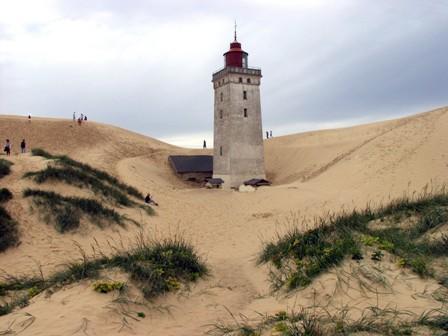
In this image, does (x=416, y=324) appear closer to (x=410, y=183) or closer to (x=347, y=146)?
(x=410, y=183)

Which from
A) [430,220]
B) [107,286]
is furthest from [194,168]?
[107,286]

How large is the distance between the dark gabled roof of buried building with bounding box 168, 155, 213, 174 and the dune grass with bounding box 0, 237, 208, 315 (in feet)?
86.6

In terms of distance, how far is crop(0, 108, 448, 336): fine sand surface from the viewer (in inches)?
264

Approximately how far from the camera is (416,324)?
5.53 metres

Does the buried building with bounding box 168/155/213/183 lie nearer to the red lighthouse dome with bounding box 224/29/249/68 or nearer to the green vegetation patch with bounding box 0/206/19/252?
the red lighthouse dome with bounding box 224/29/249/68

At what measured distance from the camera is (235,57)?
103ft

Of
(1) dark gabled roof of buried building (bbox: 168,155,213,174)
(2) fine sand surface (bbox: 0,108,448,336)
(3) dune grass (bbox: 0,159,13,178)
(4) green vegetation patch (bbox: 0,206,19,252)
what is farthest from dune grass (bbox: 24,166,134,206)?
(1) dark gabled roof of buried building (bbox: 168,155,213,174)

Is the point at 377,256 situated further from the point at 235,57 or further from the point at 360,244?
the point at 235,57

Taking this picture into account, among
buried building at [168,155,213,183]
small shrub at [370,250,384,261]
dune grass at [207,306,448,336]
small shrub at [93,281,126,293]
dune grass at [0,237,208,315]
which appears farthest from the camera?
buried building at [168,155,213,183]

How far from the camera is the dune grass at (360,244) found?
7863 mm

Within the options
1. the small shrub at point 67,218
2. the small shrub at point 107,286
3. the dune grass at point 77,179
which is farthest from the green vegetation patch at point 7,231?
the small shrub at point 107,286

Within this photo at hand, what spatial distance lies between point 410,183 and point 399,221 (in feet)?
43.7

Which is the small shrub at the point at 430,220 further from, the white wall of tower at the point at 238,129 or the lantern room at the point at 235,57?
the lantern room at the point at 235,57

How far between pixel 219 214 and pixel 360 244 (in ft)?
44.7
